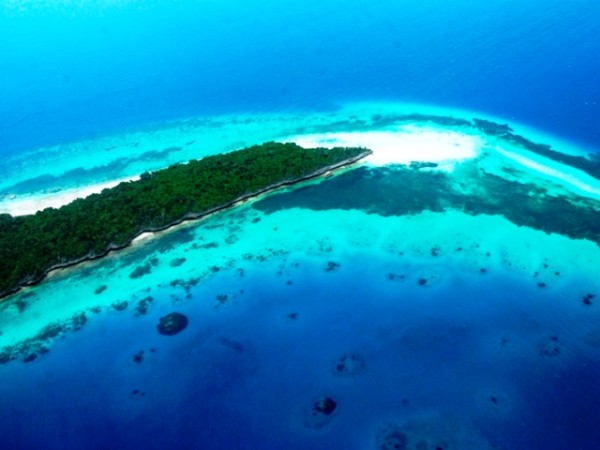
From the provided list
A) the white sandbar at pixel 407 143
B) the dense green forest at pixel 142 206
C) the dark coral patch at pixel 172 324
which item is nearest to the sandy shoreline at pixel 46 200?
the dense green forest at pixel 142 206

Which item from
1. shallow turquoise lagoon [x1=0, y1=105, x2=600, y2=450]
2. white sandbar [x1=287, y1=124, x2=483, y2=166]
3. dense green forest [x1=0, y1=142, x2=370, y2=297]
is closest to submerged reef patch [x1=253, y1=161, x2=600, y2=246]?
shallow turquoise lagoon [x1=0, y1=105, x2=600, y2=450]

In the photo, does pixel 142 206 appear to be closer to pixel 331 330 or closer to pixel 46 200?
pixel 46 200

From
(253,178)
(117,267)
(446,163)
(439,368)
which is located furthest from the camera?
(446,163)

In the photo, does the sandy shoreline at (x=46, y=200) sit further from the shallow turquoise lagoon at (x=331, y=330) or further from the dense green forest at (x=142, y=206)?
the shallow turquoise lagoon at (x=331, y=330)

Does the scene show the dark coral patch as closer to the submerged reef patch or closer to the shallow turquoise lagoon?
the shallow turquoise lagoon

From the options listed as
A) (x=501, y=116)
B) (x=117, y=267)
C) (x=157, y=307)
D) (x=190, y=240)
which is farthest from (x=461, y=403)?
(x=501, y=116)

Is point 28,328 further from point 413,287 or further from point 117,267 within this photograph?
point 413,287
